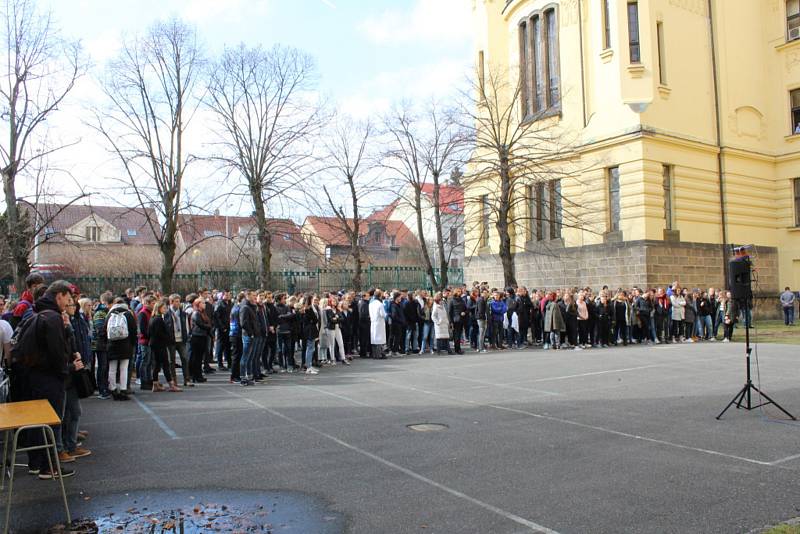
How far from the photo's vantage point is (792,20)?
111ft

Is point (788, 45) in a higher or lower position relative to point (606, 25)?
higher

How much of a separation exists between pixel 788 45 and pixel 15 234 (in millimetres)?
37232

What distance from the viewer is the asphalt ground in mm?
Answer: 5586

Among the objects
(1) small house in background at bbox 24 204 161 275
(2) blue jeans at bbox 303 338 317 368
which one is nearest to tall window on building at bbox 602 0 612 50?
(2) blue jeans at bbox 303 338 317 368

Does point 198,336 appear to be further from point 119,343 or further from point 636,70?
point 636,70

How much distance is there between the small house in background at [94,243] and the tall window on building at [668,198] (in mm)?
23739

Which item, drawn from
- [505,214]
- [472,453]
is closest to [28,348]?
[472,453]

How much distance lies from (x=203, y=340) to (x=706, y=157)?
26254 millimetres

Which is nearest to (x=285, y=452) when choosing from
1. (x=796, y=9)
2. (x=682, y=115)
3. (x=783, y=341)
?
(x=783, y=341)

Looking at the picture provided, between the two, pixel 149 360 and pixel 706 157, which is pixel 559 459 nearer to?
pixel 149 360

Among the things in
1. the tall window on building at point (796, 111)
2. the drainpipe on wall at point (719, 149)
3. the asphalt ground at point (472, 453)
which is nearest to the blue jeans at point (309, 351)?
the asphalt ground at point (472, 453)

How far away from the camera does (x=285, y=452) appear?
7.77 meters

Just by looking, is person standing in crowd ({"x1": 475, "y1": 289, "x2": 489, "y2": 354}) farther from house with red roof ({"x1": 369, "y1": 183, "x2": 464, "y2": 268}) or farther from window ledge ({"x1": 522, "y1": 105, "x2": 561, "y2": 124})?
window ledge ({"x1": 522, "y1": 105, "x2": 561, "y2": 124})

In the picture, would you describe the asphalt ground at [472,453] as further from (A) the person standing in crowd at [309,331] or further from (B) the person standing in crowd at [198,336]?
(A) the person standing in crowd at [309,331]
